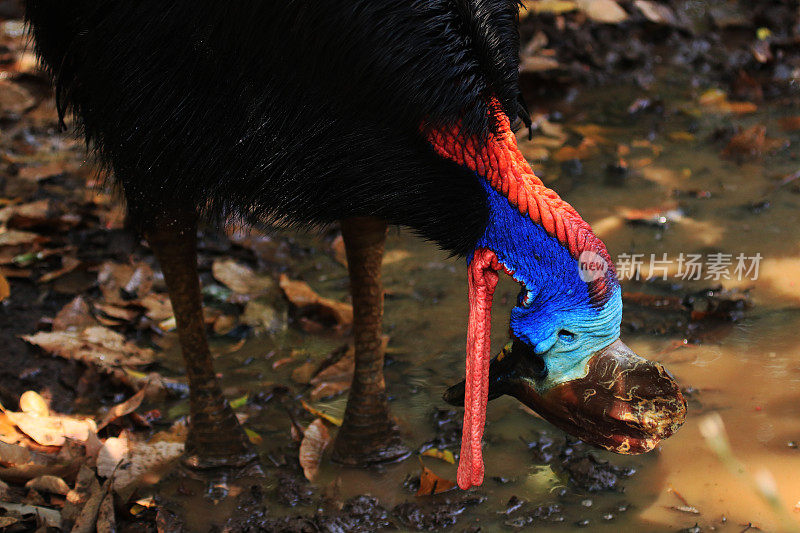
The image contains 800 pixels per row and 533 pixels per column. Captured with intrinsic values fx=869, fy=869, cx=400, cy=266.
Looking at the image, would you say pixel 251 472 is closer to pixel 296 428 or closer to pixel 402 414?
pixel 296 428

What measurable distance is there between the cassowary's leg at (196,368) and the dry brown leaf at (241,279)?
1.05 m

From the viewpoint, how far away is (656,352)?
329 cm

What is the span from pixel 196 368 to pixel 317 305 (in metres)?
0.96

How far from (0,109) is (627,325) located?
188 inches

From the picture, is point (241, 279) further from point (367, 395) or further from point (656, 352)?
point (656, 352)

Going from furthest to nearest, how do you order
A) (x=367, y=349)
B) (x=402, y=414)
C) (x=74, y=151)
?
(x=74, y=151) → (x=402, y=414) → (x=367, y=349)

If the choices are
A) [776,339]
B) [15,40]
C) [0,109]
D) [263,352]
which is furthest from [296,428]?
[15,40]

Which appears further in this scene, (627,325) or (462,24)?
(627,325)

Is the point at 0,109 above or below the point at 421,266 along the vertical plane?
above

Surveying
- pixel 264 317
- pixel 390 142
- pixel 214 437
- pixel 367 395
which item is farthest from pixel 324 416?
pixel 390 142

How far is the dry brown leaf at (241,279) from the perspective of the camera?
4086mm

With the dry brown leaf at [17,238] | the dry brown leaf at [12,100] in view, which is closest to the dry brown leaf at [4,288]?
the dry brown leaf at [17,238]

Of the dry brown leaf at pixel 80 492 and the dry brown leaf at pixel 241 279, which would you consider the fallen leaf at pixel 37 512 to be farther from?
the dry brown leaf at pixel 241 279

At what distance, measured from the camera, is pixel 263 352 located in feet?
12.1
